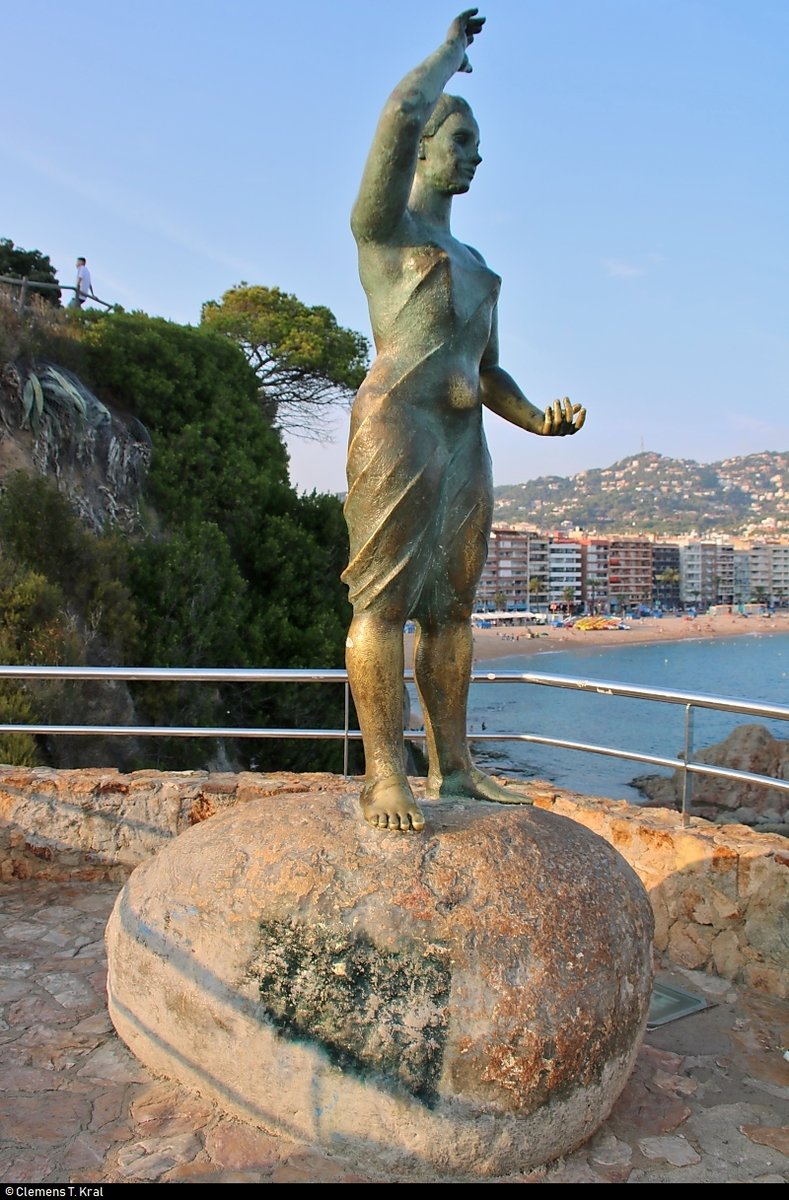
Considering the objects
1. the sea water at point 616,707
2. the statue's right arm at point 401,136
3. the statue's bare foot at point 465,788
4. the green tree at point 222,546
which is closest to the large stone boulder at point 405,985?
the statue's bare foot at point 465,788

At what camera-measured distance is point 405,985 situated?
2.46 m

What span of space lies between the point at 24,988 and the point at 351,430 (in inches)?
92.9

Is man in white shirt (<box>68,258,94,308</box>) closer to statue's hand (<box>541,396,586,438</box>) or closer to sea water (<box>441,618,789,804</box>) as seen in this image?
sea water (<box>441,618,789,804</box>)

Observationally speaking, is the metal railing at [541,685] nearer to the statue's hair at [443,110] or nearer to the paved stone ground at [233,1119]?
the paved stone ground at [233,1119]

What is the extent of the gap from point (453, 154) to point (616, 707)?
36.6 m

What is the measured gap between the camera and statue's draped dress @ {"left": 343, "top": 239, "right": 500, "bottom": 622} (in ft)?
9.73

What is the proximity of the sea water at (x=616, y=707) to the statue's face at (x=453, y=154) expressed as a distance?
2.01 m

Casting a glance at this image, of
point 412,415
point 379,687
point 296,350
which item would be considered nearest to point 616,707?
point 296,350

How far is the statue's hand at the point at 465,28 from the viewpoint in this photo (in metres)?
2.95

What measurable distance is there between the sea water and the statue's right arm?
203 cm
